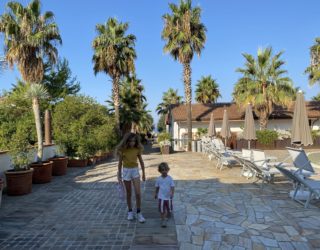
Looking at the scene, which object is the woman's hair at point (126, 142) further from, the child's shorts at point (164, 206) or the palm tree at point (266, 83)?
the palm tree at point (266, 83)

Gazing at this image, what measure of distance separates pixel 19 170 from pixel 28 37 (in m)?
6.82

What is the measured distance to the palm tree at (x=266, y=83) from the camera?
2264 centimetres

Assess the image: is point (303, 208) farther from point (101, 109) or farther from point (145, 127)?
point (145, 127)

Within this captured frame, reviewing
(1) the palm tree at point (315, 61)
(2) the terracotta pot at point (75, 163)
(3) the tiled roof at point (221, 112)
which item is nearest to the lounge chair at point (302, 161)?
(2) the terracotta pot at point (75, 163)

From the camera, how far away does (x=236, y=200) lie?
22.4 feet

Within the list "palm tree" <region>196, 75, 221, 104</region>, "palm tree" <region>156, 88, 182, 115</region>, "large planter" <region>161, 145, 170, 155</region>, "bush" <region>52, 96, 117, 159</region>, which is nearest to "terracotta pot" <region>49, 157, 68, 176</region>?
"bush" <region>52, 96, 117, 159</region>

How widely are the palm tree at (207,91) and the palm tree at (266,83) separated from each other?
701 inches

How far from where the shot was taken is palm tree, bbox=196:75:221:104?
41.3 meters

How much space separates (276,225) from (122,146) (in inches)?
114

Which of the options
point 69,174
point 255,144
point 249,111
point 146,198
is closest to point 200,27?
point 255,144

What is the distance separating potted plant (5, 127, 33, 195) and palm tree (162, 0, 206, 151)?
15677 millimetres

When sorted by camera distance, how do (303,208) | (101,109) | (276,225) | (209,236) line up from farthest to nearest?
(101,109) → (303,208) → (276,225) → (209,236)

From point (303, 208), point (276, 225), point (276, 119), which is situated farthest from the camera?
point (276, 119)

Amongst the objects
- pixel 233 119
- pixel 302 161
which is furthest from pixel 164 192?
pixel 233 119
